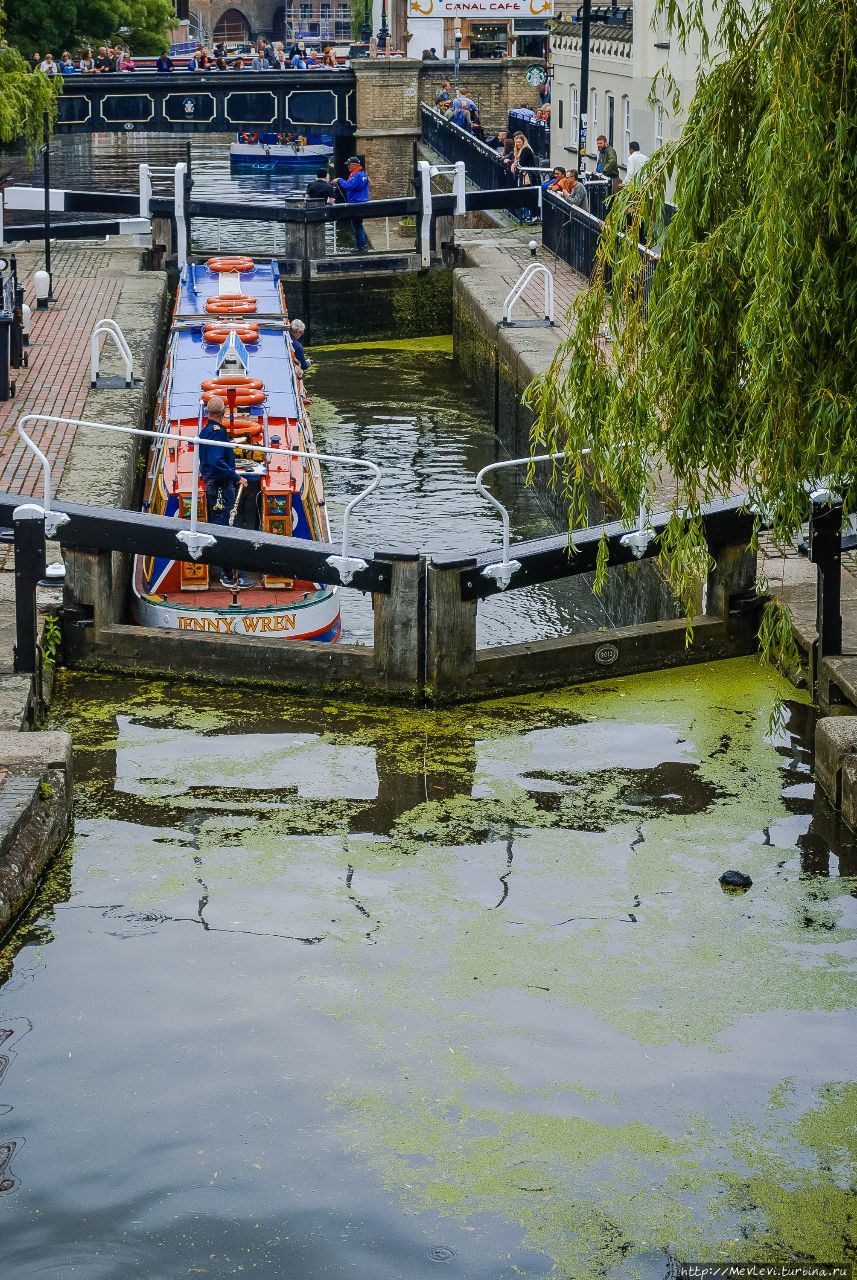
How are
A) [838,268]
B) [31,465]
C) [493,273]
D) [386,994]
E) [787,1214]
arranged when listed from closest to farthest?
[787,1214]
[838,268]
[386,994]
[31,465]
[493,273]

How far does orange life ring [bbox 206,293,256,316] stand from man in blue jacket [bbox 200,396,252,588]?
792 cm

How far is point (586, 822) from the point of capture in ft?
35.9

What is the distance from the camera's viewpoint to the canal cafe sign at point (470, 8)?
48688mm

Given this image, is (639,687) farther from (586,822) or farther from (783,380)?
(783,380)

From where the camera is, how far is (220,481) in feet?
47.9

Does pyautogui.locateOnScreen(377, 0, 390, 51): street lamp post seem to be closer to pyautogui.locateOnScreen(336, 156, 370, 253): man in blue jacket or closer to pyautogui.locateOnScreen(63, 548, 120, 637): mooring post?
pyautogui.locateOnScreen(336, 156, 370, 253): man in blue jacket

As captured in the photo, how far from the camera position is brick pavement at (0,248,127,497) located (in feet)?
55.8

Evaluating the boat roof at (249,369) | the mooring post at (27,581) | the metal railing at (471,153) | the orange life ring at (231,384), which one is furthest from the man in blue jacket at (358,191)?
the mooring post at (27,581)

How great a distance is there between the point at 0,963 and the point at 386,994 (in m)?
2.04

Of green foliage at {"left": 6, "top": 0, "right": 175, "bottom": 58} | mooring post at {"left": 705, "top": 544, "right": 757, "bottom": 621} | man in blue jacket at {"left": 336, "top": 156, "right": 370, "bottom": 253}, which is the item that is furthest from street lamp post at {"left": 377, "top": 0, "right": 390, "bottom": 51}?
mooring post at {"left": 705, "top": 544, "right": 757, "bottom": 621}

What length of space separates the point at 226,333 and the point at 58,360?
2738 mm

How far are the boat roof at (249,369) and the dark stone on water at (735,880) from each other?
842 centimetres

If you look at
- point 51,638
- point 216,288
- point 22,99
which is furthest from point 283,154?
point 51,638

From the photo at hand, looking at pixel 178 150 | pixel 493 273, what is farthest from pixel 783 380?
pixel 178 150
